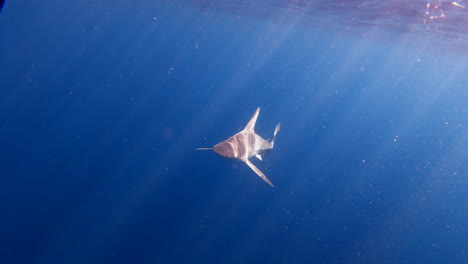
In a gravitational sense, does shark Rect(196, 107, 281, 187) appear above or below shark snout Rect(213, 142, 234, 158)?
above

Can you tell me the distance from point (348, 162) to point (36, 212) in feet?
83.7

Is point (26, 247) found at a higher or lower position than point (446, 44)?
lower

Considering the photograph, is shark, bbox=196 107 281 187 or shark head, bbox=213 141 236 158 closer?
shark head, bbox=213 141 236 158

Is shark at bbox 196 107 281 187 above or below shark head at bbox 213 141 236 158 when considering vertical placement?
above

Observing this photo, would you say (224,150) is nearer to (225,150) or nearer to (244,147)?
(225,150)

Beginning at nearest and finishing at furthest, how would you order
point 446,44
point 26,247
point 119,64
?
1. point 26,247
2. point 446,44
3. point 119,64

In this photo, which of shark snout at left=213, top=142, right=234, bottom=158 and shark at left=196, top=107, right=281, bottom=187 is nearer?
shark snout at left=213, top=142, right=234, bottom=158

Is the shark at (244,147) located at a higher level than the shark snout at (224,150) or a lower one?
higher

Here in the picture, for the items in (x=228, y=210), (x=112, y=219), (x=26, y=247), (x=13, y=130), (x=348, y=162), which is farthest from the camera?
(x=348, y=162)

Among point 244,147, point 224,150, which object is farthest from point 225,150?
point 244,147

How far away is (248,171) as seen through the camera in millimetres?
18484

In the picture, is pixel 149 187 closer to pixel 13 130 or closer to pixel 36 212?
pixel 36 212

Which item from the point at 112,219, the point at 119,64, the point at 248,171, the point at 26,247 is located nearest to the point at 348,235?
the point at 248,171

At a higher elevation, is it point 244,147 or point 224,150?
point 244,147
